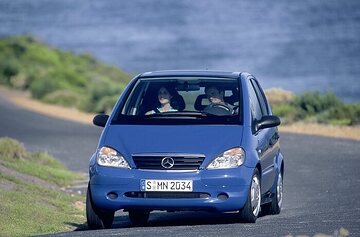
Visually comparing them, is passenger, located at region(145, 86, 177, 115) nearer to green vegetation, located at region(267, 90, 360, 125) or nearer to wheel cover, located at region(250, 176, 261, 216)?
wheel cover, located at region(250, 176, 261, 216)

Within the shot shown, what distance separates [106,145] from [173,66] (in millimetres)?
68784

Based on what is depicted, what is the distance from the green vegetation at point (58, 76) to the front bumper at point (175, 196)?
25.5m

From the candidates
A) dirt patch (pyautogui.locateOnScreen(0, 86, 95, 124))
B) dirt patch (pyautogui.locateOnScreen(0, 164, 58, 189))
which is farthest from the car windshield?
dirt patch (pyautogui.locateOnScreen(0, 86, 95, 124))

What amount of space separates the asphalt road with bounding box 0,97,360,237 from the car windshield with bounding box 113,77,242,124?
3.59 ft

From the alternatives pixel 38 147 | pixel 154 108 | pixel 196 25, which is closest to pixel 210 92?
pixel 154 108

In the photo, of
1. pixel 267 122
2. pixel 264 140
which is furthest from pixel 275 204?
pixel 267 122

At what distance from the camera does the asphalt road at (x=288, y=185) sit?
Answer: 13.4 metres

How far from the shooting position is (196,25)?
108 metres

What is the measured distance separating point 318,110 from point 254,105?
1943cm

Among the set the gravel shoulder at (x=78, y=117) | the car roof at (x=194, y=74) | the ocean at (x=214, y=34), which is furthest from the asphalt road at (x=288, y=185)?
the ocean at (x=214, y=34)

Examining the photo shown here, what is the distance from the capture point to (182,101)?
49.0ft

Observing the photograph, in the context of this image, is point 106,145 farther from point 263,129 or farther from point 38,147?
point 38,147

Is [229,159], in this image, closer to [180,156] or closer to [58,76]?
[180,156]

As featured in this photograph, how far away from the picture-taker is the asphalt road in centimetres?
1335
